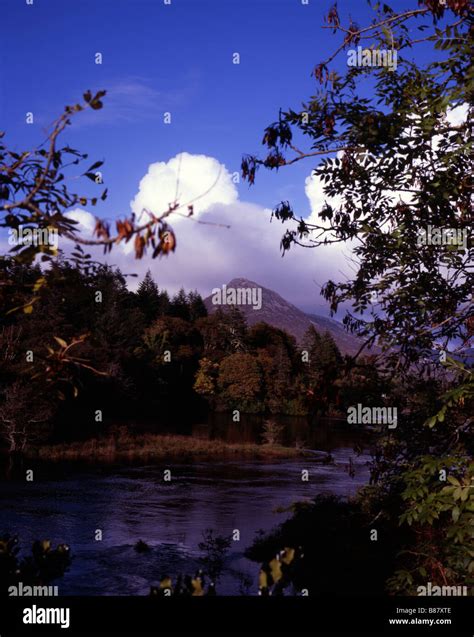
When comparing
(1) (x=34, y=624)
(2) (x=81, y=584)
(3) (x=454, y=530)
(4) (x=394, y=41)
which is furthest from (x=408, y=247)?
(2) (x=81, y=584)

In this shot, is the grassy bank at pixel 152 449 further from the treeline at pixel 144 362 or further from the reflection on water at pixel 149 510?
the reflection on water at pixel 149 510

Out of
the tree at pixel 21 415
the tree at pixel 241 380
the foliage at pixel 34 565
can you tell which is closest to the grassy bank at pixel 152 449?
the tree at pixel 21 415

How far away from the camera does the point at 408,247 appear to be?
8.34m

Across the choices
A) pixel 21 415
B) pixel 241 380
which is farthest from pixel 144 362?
pixel 21 415

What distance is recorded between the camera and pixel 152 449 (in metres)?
49.9

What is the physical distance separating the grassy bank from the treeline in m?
2.16

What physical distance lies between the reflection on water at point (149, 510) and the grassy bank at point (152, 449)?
3646 mm

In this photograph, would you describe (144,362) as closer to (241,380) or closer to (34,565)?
(241,380)

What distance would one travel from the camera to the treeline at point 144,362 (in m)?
6.44

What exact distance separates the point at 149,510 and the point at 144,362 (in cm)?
3986

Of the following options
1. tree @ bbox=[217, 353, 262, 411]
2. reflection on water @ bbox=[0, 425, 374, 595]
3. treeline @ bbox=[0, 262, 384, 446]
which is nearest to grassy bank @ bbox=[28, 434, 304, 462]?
treeline @ bbox=[0, 262, 384, 446]

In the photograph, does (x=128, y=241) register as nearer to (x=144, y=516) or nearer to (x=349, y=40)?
(x=349, y=40)

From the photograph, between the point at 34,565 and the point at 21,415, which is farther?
the point at 21,415

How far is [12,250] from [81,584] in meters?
17.5
